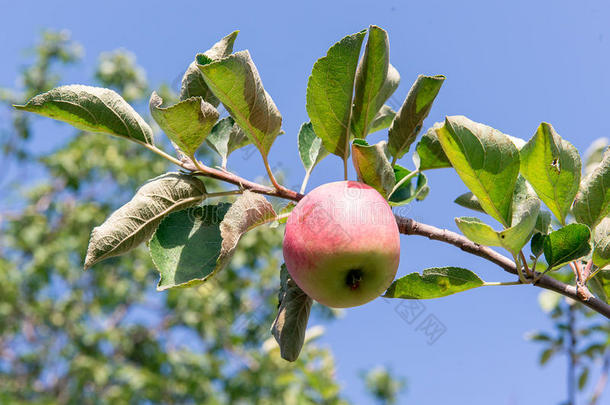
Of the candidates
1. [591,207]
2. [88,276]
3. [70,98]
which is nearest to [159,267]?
[70,98]

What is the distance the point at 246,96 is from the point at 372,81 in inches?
10.2

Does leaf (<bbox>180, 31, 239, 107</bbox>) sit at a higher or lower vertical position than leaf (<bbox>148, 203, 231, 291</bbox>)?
higher

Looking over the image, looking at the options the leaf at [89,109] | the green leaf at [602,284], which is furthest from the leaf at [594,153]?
the leaf at [89,109]

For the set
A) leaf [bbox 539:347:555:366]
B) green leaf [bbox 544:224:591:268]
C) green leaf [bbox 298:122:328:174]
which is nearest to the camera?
green leaf [bbox 544:224:591:268]

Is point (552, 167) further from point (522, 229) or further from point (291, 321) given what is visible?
point (291, 321)

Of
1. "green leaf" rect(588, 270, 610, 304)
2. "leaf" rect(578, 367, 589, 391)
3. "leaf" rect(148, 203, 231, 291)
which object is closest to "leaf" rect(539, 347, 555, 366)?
"leaf" rect(578, 367, 589, 391)

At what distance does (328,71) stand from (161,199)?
1.39ft

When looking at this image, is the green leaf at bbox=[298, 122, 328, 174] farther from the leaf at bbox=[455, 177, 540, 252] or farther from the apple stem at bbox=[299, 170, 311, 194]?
the leaf at bbox=[455, 177, 540, 252]

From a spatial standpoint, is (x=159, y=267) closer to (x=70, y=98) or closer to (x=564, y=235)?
(x=70, y=98)

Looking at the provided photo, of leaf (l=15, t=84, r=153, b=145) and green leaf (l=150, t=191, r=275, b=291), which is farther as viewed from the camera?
leaf (l=15, t=84, r=153, b=145)

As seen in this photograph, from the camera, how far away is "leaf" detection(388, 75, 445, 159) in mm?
1058

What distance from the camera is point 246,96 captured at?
1.03 m

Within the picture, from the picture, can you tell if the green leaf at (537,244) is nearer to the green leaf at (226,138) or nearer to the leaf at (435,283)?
the leaf at (435,283)

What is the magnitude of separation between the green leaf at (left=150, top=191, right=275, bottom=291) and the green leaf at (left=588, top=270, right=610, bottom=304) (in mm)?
715
